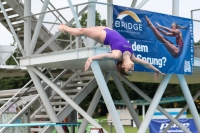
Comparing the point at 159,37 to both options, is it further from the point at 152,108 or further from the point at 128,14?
the point at 152,108

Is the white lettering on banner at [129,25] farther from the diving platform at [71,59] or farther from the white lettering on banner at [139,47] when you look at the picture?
the diving platform at [71,59]

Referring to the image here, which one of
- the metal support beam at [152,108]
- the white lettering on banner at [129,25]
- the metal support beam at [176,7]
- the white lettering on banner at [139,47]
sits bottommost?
the metal support beam at [152,108]

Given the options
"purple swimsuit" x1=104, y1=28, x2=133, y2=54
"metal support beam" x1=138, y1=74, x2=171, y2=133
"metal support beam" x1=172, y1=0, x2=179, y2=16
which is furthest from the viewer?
"metal support beam" x1=172, y1=0, x2=179, y2=16

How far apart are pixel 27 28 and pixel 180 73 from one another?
248 inches

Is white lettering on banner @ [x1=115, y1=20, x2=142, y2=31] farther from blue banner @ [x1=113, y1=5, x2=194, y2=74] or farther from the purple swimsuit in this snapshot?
the purple swimsuit

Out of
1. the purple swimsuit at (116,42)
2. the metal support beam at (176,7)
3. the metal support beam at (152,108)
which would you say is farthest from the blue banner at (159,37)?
the purple swimsuit at (116,42)

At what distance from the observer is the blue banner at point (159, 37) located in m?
17.7

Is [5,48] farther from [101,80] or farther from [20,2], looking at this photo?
[101,80]

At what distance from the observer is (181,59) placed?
63.3 feet

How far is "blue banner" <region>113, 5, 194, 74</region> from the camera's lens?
58.1 feet

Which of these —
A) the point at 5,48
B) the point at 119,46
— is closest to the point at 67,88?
the point at 119,46

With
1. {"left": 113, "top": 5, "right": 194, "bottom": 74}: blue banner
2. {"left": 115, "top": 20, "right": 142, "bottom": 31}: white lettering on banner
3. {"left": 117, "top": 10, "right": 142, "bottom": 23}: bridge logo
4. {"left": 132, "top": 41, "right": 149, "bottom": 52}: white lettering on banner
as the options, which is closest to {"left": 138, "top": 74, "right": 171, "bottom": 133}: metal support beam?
{"left": 113, "top": 5, "right": 194, "bottom": 74}: blue banner

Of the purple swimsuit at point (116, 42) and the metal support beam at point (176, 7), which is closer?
the purple swimsuit at point (116, 42)

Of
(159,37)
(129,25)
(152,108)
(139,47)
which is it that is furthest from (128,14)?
(152,108)
